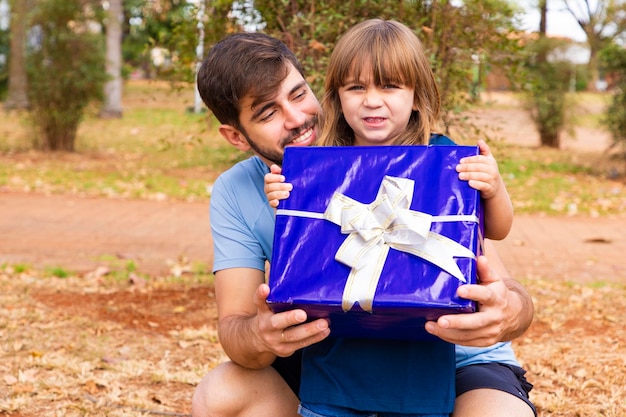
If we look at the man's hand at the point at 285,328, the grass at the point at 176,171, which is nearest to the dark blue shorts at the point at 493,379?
the man's hand at the point at 285,328

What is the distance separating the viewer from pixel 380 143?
2.33 m

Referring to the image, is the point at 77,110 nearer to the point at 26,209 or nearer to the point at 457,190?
the point at 26,209

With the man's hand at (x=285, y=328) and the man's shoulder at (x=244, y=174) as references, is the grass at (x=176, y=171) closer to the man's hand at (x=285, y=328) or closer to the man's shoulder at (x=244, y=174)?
the man's shoulder at (x=244, y=174)

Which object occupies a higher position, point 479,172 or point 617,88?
point 479,172

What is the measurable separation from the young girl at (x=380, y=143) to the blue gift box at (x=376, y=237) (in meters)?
0.09

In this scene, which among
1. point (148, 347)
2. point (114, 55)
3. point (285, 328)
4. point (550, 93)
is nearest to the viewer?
point (285, 328)

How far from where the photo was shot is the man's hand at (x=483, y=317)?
1830 millimetres

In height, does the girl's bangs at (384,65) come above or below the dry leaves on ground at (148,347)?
above

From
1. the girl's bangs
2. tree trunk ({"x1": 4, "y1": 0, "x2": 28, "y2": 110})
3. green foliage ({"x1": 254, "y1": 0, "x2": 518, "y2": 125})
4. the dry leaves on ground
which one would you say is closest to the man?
the girl's bangs

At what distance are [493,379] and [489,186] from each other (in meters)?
0.66

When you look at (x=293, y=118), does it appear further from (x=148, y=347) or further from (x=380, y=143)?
(x=148, y=347)

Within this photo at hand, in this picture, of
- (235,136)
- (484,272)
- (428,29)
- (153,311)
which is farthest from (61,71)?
(484,272)

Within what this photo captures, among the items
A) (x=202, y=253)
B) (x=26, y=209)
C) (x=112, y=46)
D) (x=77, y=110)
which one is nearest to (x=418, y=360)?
(x=202, y=253)

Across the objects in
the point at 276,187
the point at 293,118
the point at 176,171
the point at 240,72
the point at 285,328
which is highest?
the point at 240,72
